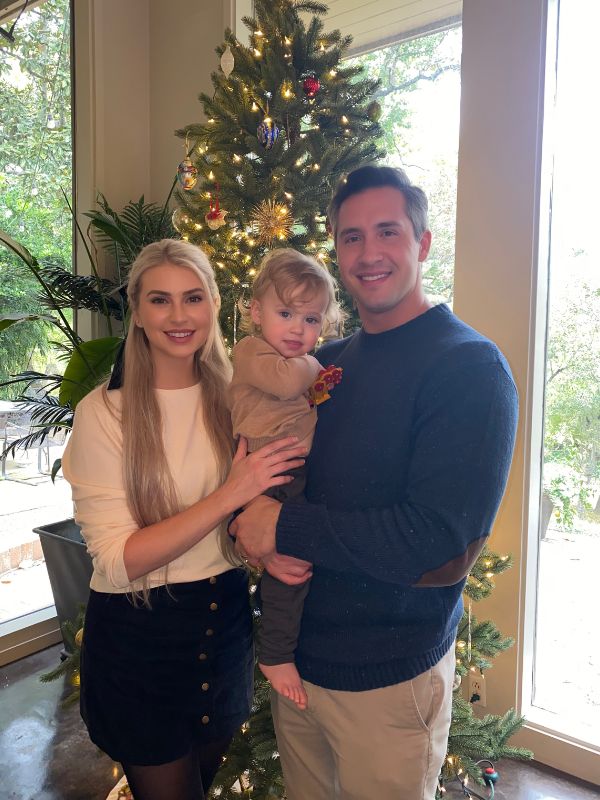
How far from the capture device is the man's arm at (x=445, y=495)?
105 cm

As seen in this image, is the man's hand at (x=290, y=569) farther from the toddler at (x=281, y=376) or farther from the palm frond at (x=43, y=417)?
the palm frond at (x=43, y=417)

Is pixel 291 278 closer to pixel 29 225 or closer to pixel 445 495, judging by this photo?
→ pixel 445 495

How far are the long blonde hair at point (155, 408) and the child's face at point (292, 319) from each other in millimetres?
173

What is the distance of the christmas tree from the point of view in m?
2.08

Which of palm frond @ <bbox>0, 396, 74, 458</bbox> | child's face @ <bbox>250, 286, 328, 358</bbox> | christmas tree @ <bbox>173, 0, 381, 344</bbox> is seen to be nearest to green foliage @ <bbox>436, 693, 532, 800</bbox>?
child's face @ <bbox>250, 286, 328, 358</bbox>

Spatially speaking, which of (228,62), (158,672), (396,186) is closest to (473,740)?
(158,672)

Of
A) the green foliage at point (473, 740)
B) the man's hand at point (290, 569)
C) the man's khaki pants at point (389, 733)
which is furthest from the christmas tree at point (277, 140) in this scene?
the green foliage at point (473, 740)

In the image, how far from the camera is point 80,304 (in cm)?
299

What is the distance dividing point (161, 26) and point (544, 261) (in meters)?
2.62

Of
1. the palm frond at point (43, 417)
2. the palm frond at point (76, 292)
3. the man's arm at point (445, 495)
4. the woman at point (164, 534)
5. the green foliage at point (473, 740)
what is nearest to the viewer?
the man's arm at point (445, 495)

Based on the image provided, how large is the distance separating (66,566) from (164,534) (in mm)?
2035

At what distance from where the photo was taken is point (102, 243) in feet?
11.0

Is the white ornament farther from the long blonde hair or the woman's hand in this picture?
the woman's hand

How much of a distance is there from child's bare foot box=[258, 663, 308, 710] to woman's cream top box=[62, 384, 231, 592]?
0.27 metres
